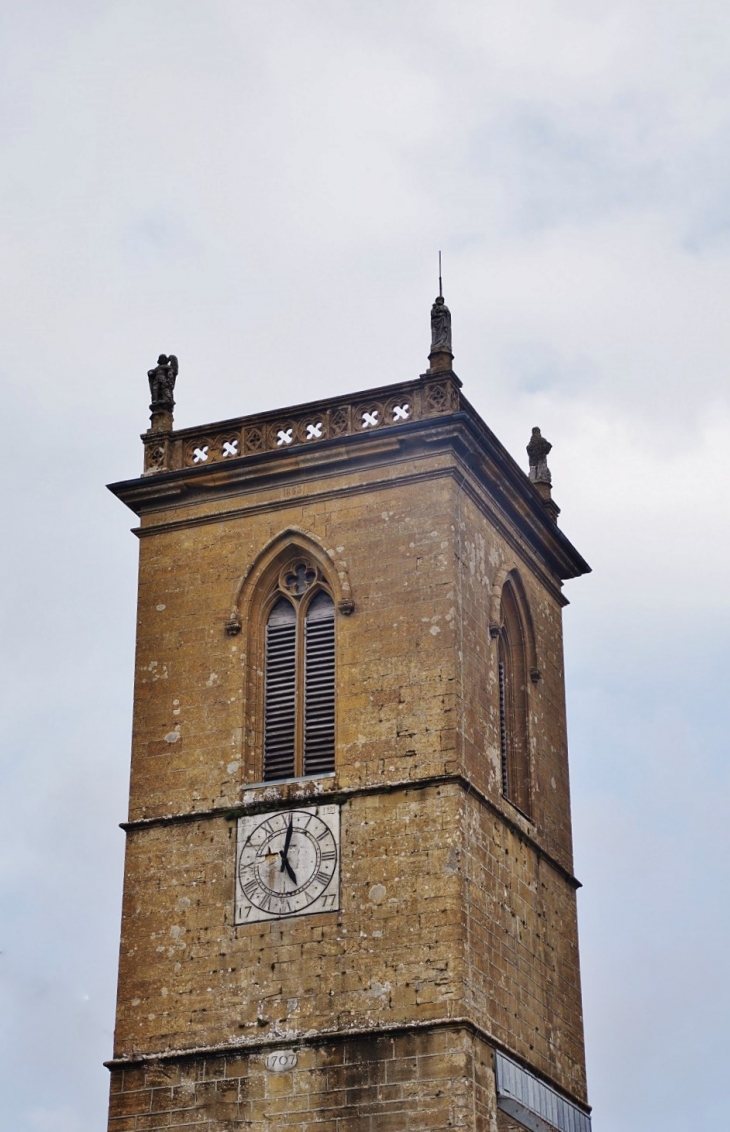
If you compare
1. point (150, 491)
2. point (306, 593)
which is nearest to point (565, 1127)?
point (306, 593)

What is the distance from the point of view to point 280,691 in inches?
1384

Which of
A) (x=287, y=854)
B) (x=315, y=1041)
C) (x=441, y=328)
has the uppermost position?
(x=441, y=328)

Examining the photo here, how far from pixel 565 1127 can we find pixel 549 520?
961 centimetres

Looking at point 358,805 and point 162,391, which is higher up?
point 162,391

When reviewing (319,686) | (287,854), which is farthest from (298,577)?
(287,854)

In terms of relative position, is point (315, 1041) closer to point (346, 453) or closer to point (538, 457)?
point (346, 453)

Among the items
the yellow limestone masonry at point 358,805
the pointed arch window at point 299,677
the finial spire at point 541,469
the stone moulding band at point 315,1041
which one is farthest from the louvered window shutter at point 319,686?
the finial spire at point 541,469

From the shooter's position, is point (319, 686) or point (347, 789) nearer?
point (347, 789)

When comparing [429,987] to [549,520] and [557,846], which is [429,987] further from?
[549,520]

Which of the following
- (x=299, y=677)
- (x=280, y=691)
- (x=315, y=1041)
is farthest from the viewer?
(x=280, y=691)

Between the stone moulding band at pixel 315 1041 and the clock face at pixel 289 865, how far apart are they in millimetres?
1715

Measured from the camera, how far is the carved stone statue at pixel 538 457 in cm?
4078

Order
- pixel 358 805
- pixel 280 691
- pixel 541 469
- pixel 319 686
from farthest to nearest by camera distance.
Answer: pixel 541 469
pixel 280 691
pixel 319 686
pixel 358 805

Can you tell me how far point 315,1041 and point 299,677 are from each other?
549 centimetres
